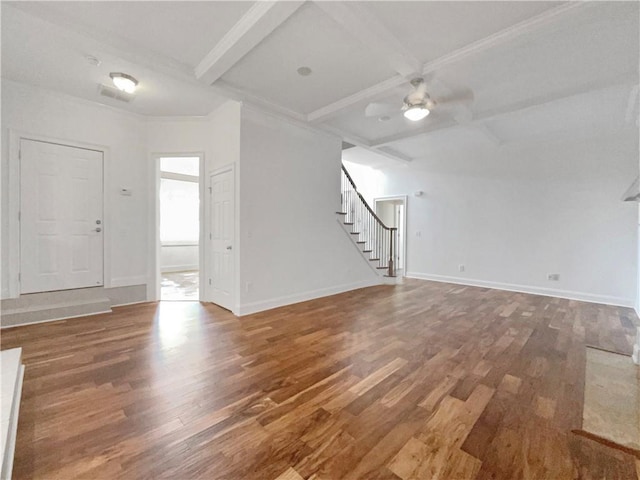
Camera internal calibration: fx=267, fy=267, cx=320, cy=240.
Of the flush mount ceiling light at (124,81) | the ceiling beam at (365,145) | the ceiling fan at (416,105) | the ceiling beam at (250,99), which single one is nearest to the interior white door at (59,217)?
the flush mount ceiling light at (124,81)

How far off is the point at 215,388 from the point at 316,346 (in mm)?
1077

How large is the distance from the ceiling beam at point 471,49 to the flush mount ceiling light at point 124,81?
2.57 meters

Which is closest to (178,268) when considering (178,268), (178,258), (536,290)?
(178,268)

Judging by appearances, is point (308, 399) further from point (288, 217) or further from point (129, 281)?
point (129, 281)

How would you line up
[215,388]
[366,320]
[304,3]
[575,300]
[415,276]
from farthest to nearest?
[415,276] < [575,300] < [366,320] < [304,3] < [215,388]

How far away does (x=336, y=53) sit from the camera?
2842mm

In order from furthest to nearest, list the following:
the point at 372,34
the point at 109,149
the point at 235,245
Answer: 1. the point at 109,149
2. the point at 235,245
3. the point at 372,34

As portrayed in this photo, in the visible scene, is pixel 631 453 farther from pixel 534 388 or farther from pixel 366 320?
pixel 366 320

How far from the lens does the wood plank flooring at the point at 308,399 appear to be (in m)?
1.39

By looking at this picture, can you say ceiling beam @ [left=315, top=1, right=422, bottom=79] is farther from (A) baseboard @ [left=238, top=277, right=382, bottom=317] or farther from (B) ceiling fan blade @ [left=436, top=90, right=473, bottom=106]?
(A) baseboard @ [left=238, top=277, right=382, bottom=317]

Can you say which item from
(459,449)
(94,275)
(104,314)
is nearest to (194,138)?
(94,275)

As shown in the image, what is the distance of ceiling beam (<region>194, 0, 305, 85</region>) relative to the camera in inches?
85.5

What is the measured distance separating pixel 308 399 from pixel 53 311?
377 centimetres

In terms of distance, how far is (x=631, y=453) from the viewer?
148cm
